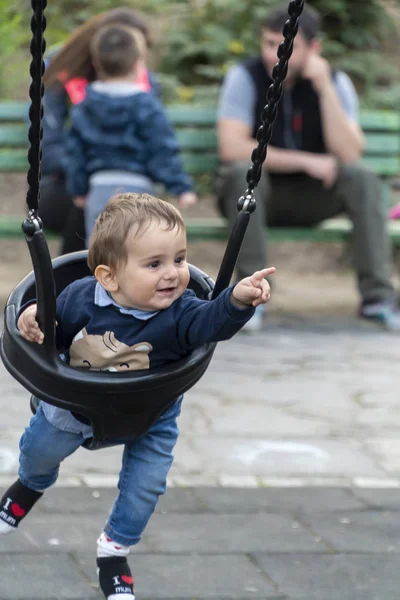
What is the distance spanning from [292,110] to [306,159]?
0.29 m

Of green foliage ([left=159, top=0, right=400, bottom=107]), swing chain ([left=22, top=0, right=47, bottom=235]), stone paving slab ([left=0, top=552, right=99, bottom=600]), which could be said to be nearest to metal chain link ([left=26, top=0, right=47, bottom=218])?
swing chain ([left=22, top=0, right=47, bottom=235])

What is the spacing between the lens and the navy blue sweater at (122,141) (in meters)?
5.78

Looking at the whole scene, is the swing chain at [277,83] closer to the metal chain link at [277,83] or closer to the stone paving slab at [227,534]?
the metal chain link at [277,83]

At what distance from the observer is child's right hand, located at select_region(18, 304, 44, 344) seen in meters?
2.46

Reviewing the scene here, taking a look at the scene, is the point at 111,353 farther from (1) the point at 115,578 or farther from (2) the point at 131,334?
(1) the point at 115,578

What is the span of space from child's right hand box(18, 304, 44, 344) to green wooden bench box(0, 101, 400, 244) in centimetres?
387

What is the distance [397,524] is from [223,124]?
130 inches

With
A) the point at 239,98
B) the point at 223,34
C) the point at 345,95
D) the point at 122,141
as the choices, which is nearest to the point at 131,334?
the point at 122,141

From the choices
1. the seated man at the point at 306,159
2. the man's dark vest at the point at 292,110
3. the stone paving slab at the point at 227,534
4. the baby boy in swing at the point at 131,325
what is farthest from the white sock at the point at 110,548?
the man's dark vest at the point at 292,110

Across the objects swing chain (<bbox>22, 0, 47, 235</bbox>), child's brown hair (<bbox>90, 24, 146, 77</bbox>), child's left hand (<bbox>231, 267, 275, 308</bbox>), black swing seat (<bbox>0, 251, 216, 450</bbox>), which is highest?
swing chain (<bbox>22, 0, 47, 235</bbox>)

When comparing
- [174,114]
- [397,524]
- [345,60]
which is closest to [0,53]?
[174,114]

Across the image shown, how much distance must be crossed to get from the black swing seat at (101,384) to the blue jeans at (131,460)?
0.10 meters

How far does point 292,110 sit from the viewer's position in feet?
20.6

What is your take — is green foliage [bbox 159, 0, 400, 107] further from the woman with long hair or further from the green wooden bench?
the woman with long hair
